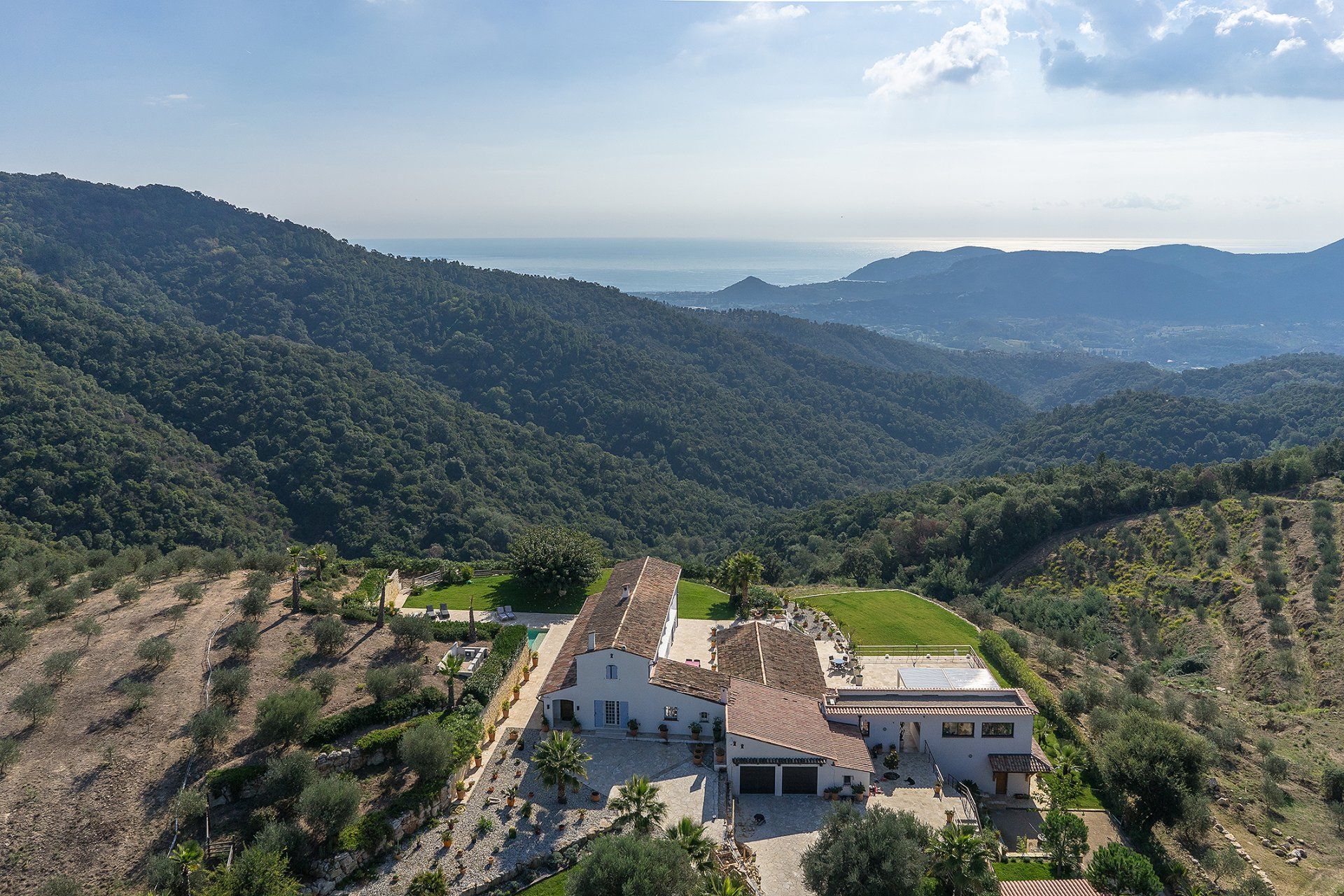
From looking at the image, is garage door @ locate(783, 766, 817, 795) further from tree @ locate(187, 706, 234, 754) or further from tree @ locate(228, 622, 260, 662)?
tree @ locate(228, 622, 260, 662)

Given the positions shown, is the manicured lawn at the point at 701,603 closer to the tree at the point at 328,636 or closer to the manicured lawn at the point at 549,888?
the tree at the point at 328,636

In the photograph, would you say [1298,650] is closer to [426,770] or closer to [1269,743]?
[1269,743]

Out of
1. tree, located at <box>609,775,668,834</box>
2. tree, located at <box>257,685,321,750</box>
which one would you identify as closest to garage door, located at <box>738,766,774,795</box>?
tree, located at <box>609,775,668,834</box>

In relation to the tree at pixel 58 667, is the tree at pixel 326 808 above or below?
below

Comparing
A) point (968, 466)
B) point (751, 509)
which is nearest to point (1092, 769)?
point (751, 509)

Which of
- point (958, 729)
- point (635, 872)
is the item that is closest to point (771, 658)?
point (958, 729)

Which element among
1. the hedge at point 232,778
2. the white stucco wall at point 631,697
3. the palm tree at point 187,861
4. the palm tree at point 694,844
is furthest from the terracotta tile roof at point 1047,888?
the hedge at point 232,778
